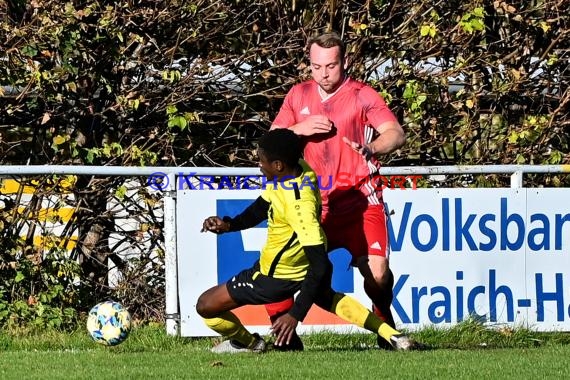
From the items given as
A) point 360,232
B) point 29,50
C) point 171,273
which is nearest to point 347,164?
point 360,232

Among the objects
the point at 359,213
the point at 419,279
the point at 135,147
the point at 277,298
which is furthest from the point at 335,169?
the point at 135,147

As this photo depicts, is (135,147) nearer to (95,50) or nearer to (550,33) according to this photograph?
(95,50)

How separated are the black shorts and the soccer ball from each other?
2.68 feet

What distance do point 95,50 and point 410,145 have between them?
10.2 feet

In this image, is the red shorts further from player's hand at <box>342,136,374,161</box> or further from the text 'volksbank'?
the text 'volksbank'

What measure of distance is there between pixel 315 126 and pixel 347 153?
31 centimetres

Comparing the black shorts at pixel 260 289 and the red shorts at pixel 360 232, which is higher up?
the red shorts at pixel 360 232

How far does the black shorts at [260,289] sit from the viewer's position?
305 inches

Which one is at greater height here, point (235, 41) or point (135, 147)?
point (235, 41)

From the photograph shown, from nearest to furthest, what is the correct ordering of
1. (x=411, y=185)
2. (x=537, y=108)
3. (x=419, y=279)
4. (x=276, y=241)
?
(x=276, y=241)
(x=419, y=279)
(x=411, y=185)
(x=537, y=108)

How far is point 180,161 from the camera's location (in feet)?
35.5

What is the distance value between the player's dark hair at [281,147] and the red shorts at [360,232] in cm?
76

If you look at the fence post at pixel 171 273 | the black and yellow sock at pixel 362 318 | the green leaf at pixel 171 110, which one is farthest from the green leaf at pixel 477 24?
the black and yellow sock at pixel 362 318

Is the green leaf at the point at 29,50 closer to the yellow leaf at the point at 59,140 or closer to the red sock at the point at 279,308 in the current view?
the yellow leaf at the point at 59,140
